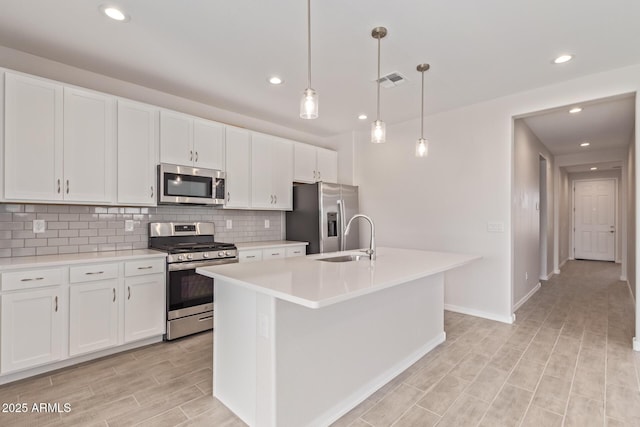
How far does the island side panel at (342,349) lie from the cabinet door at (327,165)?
8.86ft

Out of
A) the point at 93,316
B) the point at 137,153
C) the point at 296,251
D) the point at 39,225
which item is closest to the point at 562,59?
the point at 296,251

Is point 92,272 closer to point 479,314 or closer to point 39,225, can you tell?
point 39,225

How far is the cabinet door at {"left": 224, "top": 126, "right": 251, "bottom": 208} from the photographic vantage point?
12.6ft

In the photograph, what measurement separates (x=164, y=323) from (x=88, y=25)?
2.54 m

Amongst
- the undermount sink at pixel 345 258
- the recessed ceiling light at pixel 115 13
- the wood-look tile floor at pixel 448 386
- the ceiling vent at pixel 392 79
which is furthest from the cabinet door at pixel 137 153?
the ceiling vent at pixel 392 79

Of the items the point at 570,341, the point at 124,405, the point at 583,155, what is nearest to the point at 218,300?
the point at 124,405

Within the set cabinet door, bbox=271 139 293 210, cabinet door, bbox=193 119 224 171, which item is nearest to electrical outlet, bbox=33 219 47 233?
cabinet door, bbox=193 119 224 171

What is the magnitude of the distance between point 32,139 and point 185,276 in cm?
167

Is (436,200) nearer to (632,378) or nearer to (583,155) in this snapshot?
(632,378)

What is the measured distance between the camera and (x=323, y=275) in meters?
1.91

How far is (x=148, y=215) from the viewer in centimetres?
342

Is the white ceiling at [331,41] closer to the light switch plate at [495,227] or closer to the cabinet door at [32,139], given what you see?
the cabinet door at [32,139]

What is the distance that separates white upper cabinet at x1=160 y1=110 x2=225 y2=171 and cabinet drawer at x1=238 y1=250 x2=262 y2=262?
1.04m

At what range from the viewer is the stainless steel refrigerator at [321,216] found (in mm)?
4297
